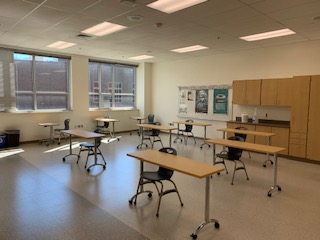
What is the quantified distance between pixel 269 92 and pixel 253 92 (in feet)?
1.52

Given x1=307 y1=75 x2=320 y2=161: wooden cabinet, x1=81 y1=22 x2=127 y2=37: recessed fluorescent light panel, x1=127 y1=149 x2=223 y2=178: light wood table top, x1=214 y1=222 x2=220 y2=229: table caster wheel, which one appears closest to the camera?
x1=127 y1=149 x2=223 y2=178: light wood table top

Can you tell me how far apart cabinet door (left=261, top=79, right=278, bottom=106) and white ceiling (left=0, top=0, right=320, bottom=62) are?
1.09 m

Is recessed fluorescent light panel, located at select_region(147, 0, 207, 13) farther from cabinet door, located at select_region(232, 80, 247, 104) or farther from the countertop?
the countertop

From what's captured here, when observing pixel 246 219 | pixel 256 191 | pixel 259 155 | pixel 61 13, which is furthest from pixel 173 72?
pixel 246 219

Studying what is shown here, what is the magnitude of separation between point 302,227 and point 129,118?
8.42 meters

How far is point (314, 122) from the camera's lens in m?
5.88

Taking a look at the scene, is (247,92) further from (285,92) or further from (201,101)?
(201,101)

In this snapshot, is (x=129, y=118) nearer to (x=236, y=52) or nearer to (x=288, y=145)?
(x=236, y=52)

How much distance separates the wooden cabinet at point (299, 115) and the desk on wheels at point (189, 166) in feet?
13.3

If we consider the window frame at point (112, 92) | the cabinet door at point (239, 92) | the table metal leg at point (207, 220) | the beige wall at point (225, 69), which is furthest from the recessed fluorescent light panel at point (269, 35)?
the window frame at point (112, 92)

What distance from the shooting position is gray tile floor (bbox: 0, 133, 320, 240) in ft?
9.49

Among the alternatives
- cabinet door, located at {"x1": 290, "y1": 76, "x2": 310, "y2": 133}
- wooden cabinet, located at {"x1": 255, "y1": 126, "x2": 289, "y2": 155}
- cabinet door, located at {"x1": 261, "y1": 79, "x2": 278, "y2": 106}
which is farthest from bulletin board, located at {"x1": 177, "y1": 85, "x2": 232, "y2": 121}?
cabinet door, located at {"x1": 290, "y1": 76, "x2": 310, "y2": 133}

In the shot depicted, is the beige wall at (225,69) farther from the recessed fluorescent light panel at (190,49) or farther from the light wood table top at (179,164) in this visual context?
the light wood table top at (179,164)

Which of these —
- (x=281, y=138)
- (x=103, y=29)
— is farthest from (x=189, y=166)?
(x=281, y=138)
